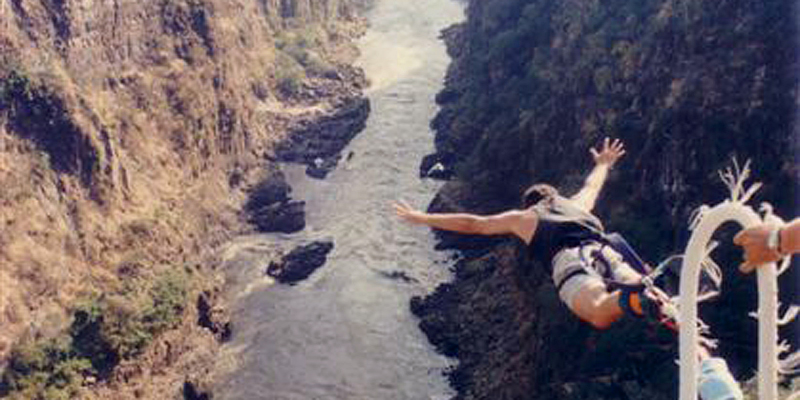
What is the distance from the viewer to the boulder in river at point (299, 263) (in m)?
43.2

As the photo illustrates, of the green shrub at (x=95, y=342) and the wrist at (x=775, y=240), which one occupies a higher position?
the green shrub at (x=95, y=342)

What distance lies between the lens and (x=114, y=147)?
41188 millimetres

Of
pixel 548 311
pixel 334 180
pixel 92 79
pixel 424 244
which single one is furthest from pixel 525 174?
pixel 92 79

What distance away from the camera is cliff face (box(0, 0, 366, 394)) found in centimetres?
3569

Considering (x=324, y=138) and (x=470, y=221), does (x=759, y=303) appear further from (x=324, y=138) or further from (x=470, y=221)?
(x=324, y=138)

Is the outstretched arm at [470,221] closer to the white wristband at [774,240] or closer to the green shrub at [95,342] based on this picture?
the white wristband at [774,240]

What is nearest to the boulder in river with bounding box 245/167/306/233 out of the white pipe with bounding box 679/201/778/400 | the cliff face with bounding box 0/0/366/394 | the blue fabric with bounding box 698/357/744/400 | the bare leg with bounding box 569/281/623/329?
the cliff face with bounding box 0/0/366/394

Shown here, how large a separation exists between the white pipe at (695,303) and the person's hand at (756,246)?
0.14ft

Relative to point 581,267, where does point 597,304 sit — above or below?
below

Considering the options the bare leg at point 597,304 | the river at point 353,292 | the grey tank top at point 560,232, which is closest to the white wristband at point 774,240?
the bare leg at point 597,304

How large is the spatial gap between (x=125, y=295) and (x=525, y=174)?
1831 centimetres

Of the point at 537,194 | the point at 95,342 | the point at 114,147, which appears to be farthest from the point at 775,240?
the point at 114,147

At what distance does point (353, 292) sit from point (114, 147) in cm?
1291

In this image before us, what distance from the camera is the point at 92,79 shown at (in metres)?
41.9
